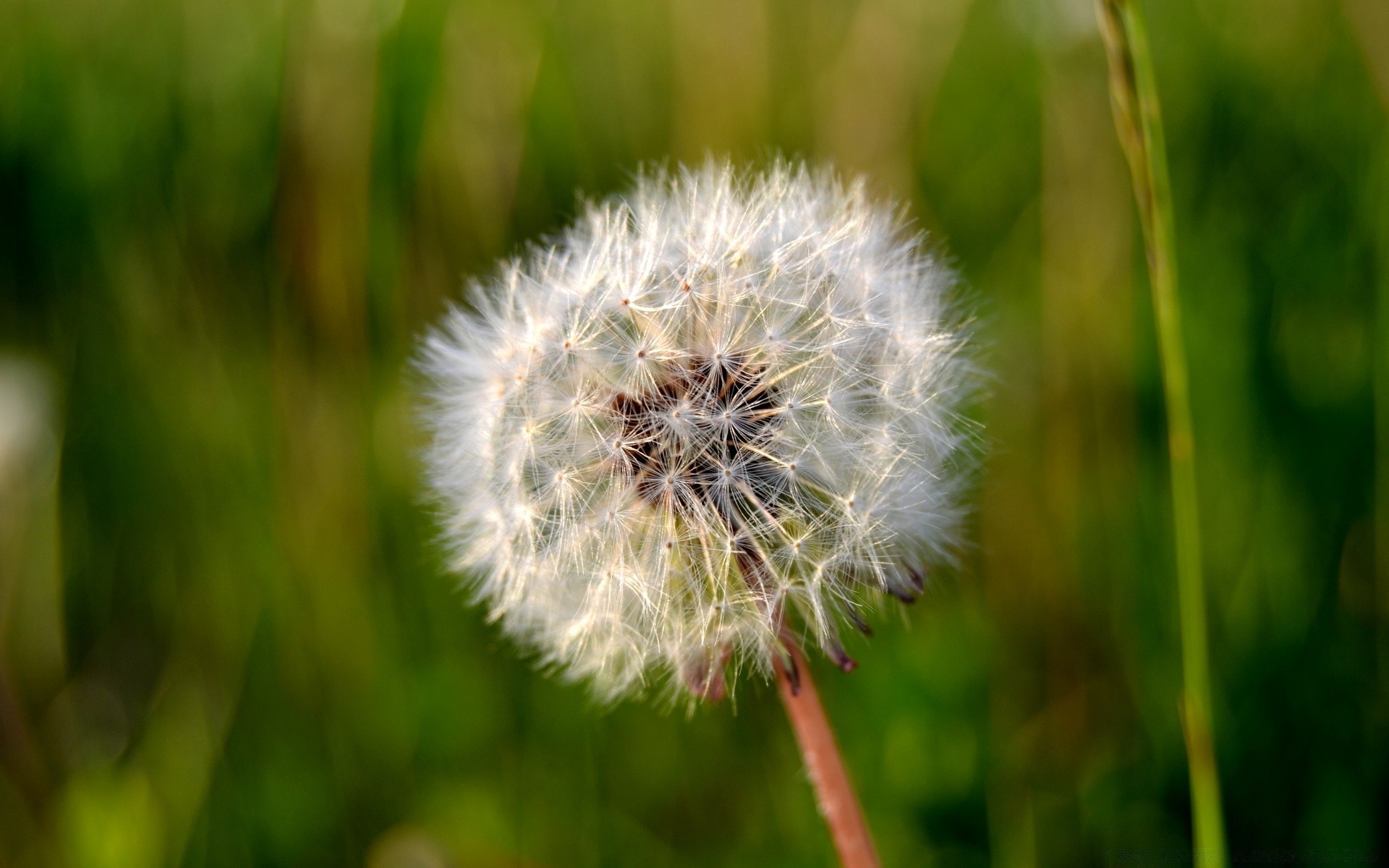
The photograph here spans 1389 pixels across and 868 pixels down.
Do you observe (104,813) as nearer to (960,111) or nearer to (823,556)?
(823,556)

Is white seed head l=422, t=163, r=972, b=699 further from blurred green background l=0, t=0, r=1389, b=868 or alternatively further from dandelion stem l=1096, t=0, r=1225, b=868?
blurred green background l=0, t=0, r=1389, b=868

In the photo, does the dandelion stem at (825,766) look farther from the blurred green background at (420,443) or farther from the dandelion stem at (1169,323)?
the blurred green background at (420,443)

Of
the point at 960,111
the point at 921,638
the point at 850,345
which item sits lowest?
the point at 921,638

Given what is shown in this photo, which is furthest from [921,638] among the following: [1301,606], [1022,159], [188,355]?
[188,355]

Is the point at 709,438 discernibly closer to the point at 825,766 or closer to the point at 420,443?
the point at 825,766

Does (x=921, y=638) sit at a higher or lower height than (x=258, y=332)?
lower

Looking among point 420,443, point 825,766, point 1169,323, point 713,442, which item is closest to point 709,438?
point 713,442

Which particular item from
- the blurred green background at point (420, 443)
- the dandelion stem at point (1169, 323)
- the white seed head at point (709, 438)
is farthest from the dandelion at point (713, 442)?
the blurred green background at point (420, 443)

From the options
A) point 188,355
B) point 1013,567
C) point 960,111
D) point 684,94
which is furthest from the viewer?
point 960,111
